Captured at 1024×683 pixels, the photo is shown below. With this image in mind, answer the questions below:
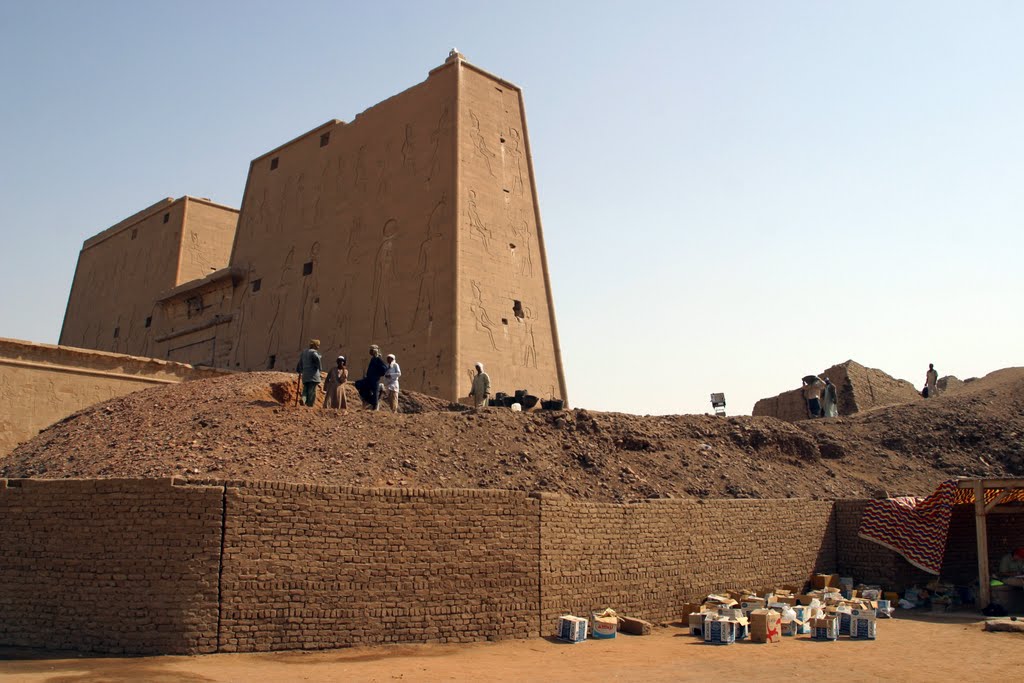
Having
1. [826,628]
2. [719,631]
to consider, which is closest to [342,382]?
[719,631]

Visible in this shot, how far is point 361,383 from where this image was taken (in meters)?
15.0

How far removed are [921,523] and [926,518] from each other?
102 mm

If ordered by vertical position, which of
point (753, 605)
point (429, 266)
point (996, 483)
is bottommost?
point (753, 605)

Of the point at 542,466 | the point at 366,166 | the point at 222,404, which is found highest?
the point at 366,166

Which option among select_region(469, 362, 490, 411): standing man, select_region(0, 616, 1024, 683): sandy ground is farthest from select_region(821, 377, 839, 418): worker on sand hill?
select_region(0, 616, 1024, 683): sandy ground

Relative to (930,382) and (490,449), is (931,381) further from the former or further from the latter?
(490,449)

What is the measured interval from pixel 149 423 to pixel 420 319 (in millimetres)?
7508

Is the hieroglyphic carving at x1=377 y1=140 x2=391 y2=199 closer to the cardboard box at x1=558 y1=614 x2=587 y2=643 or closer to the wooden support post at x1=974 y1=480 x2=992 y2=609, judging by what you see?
the cardboard box at x1=558 y1=614 x2=587 y2=643

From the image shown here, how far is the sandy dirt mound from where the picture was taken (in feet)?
35.9

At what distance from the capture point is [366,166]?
21.8 meters

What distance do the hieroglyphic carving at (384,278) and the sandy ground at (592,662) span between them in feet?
34.9

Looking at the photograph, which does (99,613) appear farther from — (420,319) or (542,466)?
(420,319)

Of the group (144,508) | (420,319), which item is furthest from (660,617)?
(420,319)

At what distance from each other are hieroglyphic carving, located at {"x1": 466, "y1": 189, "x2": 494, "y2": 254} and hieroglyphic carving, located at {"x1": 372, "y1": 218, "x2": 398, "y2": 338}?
6.29 ft
